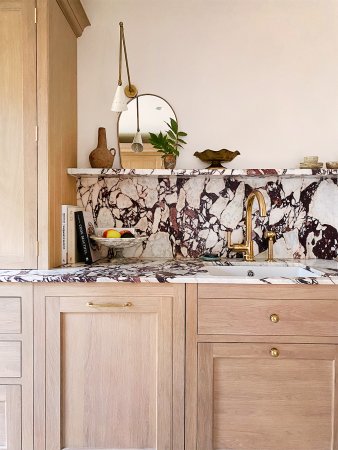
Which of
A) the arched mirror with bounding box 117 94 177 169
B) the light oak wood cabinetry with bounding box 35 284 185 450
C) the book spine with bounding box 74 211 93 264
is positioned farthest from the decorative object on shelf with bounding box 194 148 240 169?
the light oak wood cabinetry with bounding box 35 284 185 450

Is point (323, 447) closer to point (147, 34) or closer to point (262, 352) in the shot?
point (262, 352)


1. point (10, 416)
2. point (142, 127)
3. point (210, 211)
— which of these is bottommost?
point (10, 416)

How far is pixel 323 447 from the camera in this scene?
1.60 m

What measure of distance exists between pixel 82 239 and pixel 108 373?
2.23 ft

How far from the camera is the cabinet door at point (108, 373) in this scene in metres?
1.61

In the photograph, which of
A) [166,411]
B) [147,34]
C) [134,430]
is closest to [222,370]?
[166,411]

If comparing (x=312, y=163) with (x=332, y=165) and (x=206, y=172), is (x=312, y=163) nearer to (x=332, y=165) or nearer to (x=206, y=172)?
(x=332, y=165)

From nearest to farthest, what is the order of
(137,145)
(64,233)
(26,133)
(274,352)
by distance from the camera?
(274,352) < (26,133) < (64,233) < (137,145)

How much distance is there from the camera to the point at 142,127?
7.35 ft

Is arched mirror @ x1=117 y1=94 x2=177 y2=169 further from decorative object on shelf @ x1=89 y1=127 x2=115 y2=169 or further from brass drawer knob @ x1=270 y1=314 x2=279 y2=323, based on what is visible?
brass drawer knob @ x1=270 y1=314 x2=279 y2=323

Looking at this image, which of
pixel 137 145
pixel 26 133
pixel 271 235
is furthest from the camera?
pixel 137 145

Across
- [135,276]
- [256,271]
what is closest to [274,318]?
[256,271]

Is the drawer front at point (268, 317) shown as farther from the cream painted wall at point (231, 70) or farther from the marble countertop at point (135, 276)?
the cream painted wall at point (231, 70)

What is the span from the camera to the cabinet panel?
5.33 ft
